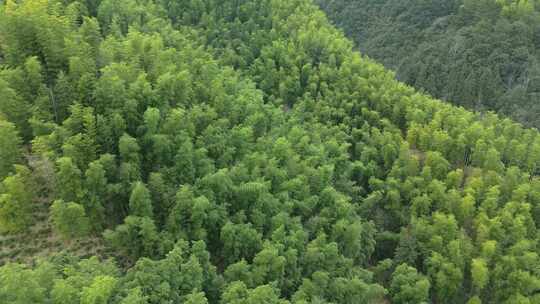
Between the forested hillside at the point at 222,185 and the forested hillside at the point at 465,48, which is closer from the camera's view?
the forested hillside at the point at 222,185

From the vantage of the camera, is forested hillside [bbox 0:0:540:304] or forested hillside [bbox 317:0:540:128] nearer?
forested hillside [bbox 0:0:540:304]

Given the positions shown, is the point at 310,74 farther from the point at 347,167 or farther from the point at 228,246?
the point at 228,246

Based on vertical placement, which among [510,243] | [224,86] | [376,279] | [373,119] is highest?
[224,86]

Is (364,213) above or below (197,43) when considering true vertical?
below

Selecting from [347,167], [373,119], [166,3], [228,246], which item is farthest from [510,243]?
[166,3]
